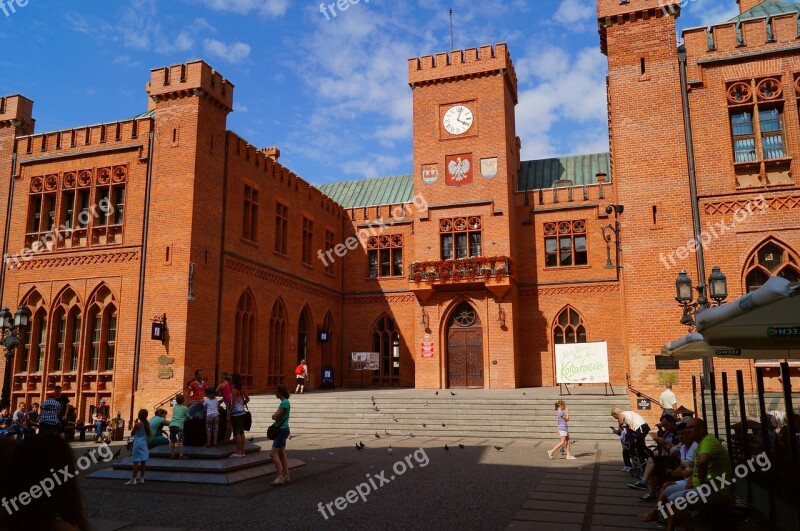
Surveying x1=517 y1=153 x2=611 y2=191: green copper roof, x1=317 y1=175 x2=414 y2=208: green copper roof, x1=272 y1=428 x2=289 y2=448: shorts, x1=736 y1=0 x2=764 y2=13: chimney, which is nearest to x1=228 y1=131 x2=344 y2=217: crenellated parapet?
x1=317 y1=175 x2=414 y2=208: green copper roof

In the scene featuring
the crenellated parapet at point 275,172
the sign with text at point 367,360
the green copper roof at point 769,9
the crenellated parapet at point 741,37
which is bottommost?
the sign with text at point 367,360

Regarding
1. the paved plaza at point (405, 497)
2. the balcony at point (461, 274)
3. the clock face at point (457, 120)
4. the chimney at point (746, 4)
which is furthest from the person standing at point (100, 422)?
the chimney at point (746, 4)

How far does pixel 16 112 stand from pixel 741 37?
2655cm

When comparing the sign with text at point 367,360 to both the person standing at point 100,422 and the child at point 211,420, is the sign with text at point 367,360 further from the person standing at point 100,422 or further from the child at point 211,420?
the child at point 211,420

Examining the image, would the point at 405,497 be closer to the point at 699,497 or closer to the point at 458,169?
the point at 699,497

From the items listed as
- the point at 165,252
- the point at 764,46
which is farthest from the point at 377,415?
the point at 764,46

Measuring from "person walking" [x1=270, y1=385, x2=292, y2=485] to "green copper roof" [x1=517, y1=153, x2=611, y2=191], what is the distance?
2639cm

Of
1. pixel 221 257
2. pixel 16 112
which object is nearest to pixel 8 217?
pixel 16 112

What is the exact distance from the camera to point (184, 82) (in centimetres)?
2202

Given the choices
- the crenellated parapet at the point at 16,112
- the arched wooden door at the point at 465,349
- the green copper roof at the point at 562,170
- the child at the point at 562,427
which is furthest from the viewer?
the green copper roof at the point at 562,170

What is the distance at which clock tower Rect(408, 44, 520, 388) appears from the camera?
94.4ft

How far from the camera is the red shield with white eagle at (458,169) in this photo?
30.4 metres

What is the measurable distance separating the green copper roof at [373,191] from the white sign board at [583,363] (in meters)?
18.3

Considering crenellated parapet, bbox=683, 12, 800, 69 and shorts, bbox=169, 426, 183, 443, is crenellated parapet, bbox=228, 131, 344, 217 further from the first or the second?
crenellated parapet, bbox=683, 12, 800, 69
